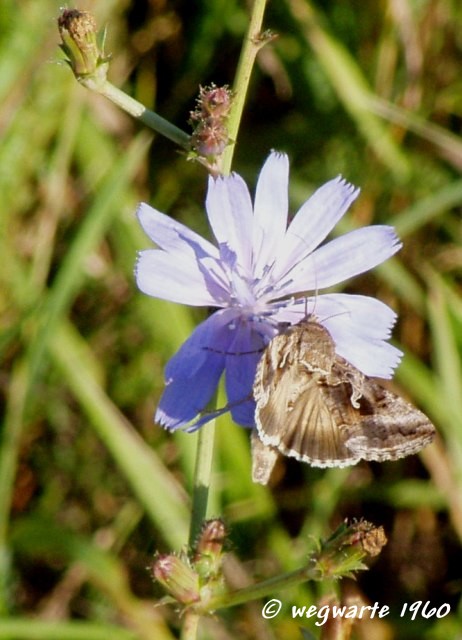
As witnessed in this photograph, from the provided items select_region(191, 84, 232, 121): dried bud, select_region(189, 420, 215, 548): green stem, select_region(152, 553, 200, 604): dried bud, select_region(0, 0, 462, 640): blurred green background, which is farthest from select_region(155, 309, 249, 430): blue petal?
select_region(0, 0, 462, 640): blurred green background

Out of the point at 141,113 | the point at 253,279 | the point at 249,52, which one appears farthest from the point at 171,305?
the point at 249,52

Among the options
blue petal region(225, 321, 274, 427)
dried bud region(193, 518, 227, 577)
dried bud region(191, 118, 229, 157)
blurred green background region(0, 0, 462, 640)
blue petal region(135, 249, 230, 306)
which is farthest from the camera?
blurred green background region(0, 0, 462, 640)

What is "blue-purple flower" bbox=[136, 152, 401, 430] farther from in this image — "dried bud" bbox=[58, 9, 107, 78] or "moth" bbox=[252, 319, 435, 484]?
Answer: "dried bud" bbox=[58, 9, 107, 78]

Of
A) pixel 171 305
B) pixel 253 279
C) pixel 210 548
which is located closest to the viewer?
pixel 210 548

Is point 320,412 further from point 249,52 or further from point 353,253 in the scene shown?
point 249,52

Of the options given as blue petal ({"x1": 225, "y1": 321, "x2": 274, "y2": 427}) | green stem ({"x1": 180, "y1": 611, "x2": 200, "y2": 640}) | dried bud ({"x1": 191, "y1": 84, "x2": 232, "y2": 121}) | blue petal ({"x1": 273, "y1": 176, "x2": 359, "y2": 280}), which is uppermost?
dried bud ({"x1": 191, "y1": 84, "x2": 232, "y2": 121})

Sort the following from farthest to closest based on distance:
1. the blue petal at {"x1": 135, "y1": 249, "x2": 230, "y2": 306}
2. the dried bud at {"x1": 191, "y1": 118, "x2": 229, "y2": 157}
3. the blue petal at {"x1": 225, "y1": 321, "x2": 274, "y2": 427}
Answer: the blue petal at {"x1": 225, "y1": 321, "x2": 274, "y2": 427}
the blue petal at {"x1": 135, "y1": 249, "x2": 230, "y2": 306}
the dried bud at {"x1": 191, "y1": 118, "x2": 229, "y2": 157}

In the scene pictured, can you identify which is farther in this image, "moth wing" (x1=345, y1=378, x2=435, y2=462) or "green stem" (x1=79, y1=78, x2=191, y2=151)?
"moth wing" (x1=345, y1=378, x2=435, y2=462)

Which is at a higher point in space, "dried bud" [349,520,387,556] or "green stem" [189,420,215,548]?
"green stem" [189,420,215,548]

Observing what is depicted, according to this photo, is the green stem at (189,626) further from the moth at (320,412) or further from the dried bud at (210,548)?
the moth at (320,412)
